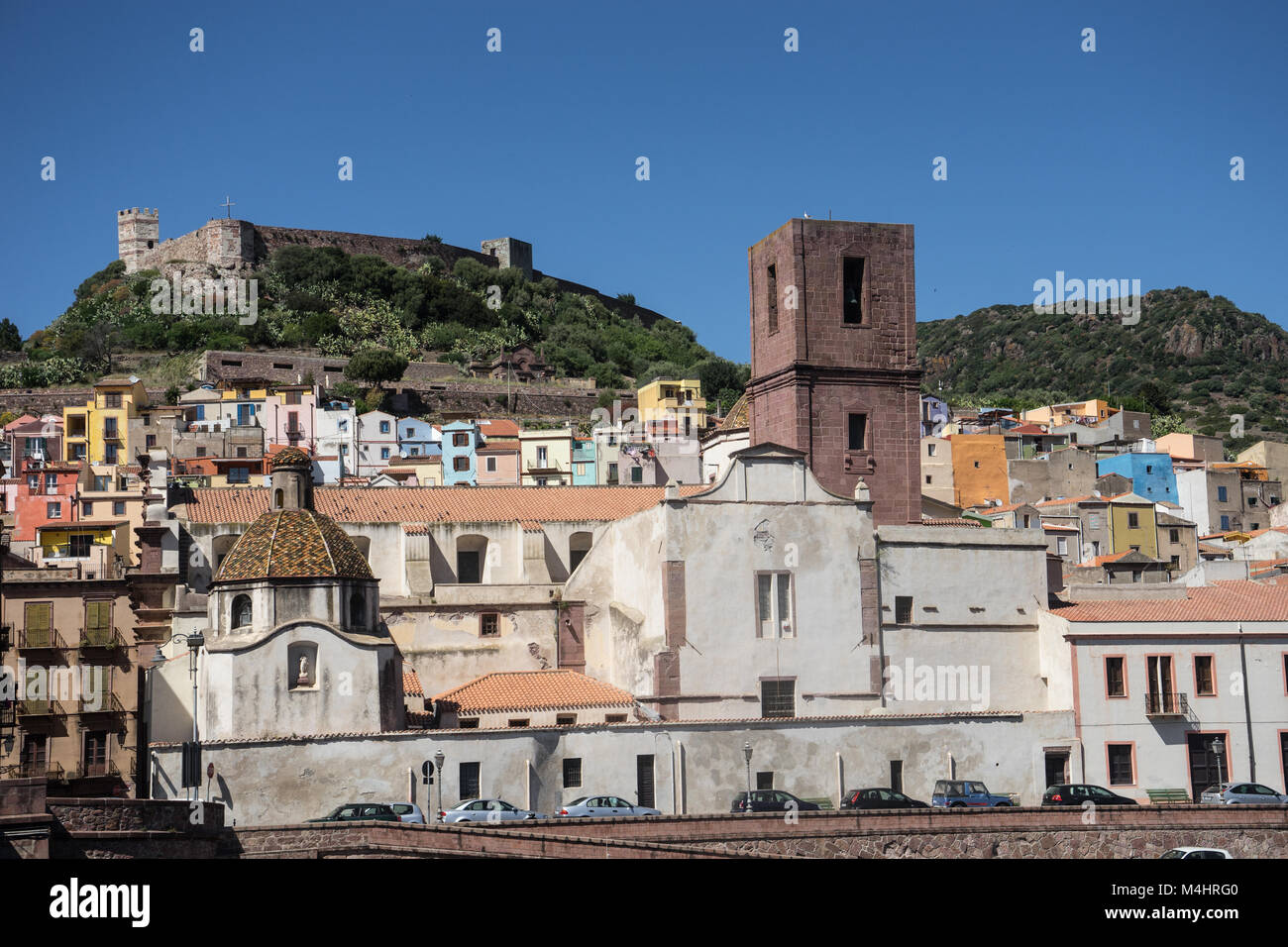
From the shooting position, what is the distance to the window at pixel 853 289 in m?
48.3

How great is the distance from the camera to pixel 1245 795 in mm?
37125

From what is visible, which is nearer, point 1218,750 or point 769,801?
point 769,801

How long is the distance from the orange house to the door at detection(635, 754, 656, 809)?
146ft

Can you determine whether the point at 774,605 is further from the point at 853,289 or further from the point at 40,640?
the point at 40,640

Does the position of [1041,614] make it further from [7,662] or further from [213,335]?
[213,335]

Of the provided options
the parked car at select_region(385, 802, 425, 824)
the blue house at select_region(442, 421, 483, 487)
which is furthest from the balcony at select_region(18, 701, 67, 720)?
the blue house at select_region(442, 421, 483, 487)

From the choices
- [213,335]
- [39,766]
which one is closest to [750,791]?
[39,766]

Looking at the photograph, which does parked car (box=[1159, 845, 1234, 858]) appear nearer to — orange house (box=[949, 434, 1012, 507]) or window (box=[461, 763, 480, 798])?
window (box=[461, 763, 480, 798])

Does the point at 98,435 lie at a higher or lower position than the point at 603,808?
higher

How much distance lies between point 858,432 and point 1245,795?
53.0ft

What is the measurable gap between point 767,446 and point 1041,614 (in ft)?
31.8

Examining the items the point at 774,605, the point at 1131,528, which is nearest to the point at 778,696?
the point at 774,605

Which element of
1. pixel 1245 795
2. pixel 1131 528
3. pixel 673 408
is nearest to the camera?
pixel 1245 795

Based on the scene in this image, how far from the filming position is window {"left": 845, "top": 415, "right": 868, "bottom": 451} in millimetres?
47719
